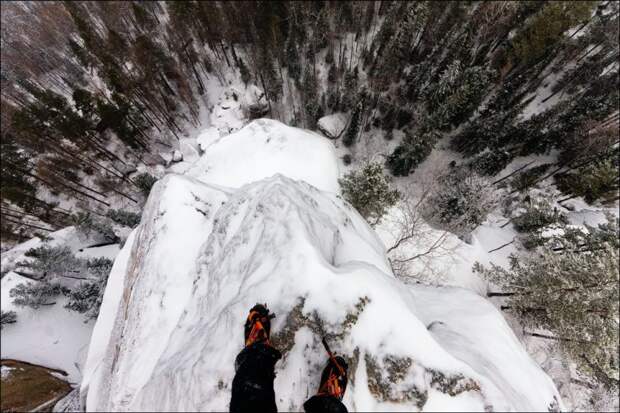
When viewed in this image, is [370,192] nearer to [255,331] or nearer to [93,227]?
[255,331]

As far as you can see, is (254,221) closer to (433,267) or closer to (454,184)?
(433,267)

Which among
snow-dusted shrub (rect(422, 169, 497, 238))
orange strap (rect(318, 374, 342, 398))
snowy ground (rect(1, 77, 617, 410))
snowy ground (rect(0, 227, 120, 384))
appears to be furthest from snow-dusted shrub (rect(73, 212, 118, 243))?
snow-dusted shrub (rect(422, 169, 497, 238))

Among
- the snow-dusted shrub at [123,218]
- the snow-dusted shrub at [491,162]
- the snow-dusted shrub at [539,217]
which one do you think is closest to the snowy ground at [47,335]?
the snow-dusted shrub at [123,218]

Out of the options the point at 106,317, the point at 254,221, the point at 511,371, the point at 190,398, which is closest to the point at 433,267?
the point at 511,371

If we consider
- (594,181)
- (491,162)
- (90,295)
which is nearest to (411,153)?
(491,162)

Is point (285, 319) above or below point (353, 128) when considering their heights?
below

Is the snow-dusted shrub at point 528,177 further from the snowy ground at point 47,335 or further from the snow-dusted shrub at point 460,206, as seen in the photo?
the snowy ground at point 47,335

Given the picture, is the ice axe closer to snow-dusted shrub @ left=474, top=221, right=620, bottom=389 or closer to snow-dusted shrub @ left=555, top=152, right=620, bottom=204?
snow-dusted shrub @ left=474, top=221, right=620, bottom=389
